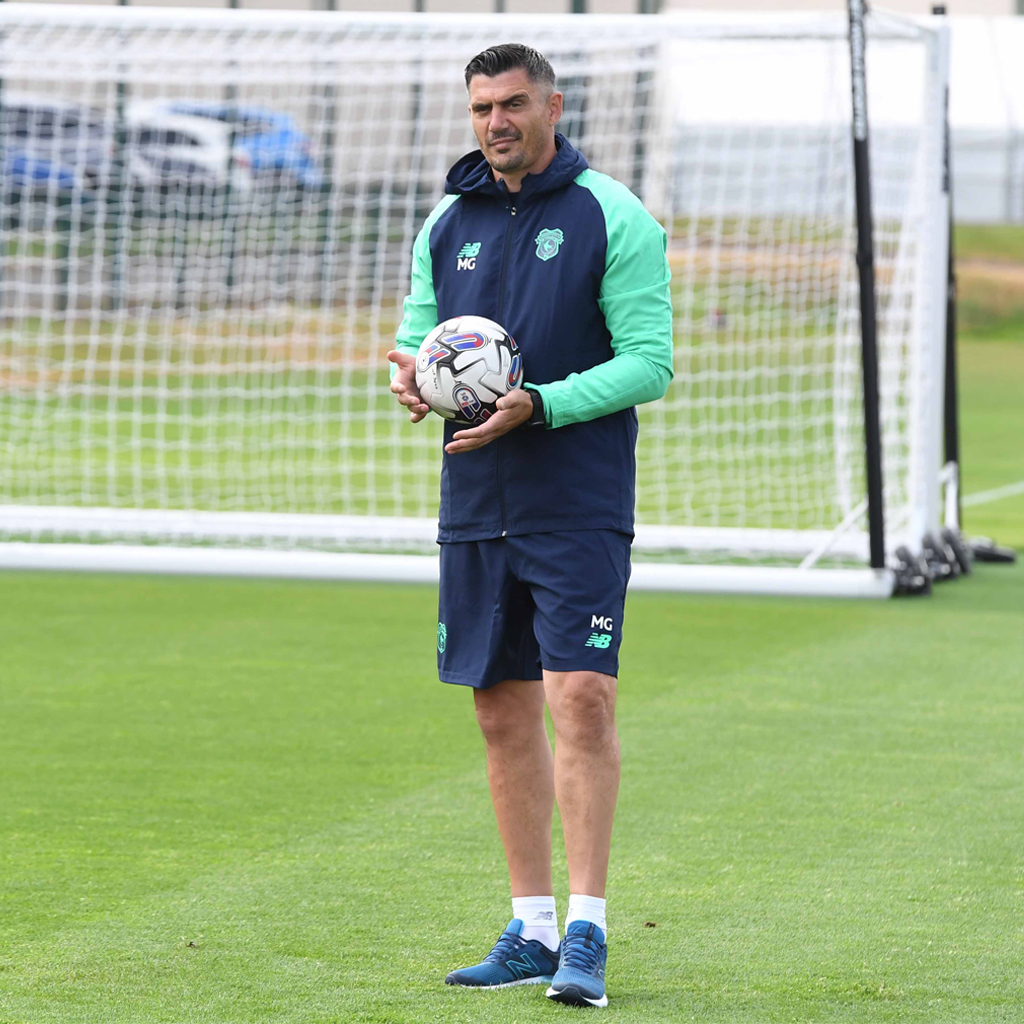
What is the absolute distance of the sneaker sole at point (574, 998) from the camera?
335 centimetres

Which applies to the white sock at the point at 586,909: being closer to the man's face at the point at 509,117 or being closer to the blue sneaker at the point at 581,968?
the blue sneaker at the point at 581,968

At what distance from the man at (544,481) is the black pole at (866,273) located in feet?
16.3

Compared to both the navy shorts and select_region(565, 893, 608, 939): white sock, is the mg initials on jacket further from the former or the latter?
select_region(565, 893, 608, 939): white sock

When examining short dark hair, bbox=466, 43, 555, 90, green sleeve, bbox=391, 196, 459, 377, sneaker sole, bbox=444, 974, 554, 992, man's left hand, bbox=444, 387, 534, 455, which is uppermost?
short dark hair, bbox=466, 43, 555, 90

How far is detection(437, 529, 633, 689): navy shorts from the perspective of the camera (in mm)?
3445

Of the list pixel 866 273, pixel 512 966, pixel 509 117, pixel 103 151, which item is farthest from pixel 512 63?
pixel 103 151

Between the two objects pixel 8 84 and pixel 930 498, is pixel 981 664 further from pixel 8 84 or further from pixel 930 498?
pixel 8 84

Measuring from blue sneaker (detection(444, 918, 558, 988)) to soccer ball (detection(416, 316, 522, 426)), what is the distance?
1.05 meters

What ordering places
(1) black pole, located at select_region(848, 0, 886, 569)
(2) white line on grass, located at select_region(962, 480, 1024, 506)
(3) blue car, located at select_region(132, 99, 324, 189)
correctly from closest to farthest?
(1) black pole, located at select_region(848, 0, 886, 569), (2) white line on grass, located at select_region(962, 480, 1024, 506), (3) blue car, located at select_region(132, 99, 324, 189)

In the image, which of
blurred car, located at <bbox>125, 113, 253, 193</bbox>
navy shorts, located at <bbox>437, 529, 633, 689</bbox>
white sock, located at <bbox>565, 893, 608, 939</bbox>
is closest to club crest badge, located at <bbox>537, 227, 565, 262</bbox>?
navy shorts, located at <bbox>437, 529, 633, 689</bbox>

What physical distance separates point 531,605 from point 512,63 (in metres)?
1.08

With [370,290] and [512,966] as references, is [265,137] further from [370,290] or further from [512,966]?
[512,966]

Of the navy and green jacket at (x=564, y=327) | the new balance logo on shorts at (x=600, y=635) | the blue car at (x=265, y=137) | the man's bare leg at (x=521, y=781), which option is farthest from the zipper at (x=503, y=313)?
the blue car at (x=265, y=137)

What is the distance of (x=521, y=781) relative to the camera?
3.63m
